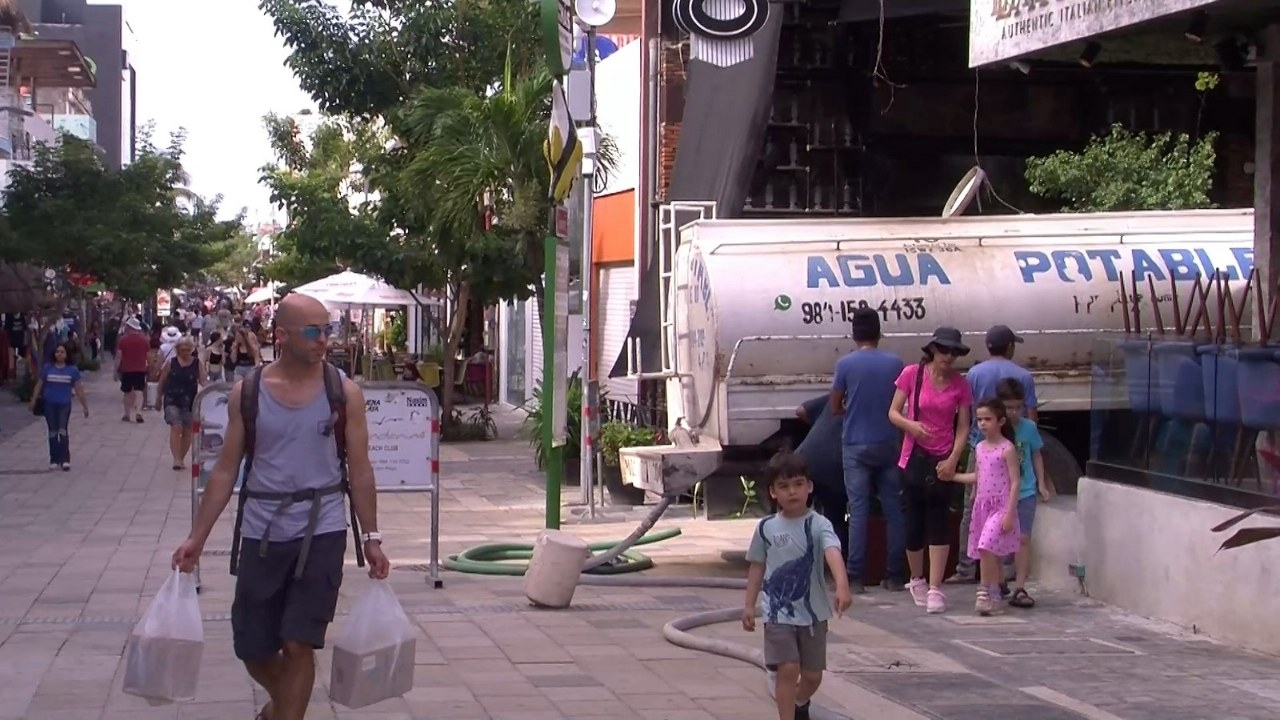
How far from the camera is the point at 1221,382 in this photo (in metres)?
9.58

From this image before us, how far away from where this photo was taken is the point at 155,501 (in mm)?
17484

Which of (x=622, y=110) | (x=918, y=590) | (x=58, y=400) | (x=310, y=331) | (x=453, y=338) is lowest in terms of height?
(x=918, y=590)

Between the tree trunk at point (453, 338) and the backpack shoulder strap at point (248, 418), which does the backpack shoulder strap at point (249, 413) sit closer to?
the backpack shoulder strap at point (248, 418)

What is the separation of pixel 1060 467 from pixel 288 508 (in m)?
8.26

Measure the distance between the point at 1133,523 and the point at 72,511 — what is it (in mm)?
10664

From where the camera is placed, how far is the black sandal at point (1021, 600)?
1044 cm

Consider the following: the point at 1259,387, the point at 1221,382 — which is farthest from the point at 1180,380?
the point at 1259,387

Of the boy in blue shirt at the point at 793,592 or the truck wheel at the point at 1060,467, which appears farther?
the truck wheel at the point at 1060,467

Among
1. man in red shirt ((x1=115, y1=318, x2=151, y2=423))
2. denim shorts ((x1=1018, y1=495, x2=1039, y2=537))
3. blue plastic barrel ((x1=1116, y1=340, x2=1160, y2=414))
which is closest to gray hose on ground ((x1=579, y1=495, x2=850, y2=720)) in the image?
denim shorts ((x1=1018, y1=495, x2=1039, y2=537))

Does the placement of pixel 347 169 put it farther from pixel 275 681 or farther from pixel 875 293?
pixel 275 681

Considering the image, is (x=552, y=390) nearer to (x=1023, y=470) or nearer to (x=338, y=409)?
(x=1023, y=470)

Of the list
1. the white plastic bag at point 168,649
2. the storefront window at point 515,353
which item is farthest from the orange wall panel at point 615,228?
the white plastic bag at point 168,649

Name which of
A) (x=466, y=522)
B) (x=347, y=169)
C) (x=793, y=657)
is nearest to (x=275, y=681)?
(x=793, y=657)

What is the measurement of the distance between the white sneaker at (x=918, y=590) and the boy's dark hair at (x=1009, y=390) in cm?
127
